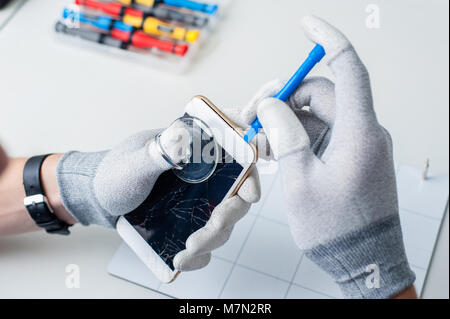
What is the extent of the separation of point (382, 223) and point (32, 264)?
0.50m

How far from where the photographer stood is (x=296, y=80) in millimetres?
668

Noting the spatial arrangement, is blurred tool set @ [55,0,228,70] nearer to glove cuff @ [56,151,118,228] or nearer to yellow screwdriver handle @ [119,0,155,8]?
yellow screwdriver handle @ [119,0,155,8]

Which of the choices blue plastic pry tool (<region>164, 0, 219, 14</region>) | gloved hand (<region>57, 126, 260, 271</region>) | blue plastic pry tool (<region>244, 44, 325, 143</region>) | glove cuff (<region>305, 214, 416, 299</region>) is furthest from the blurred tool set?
glove cuff (<region>305, 214, 416, 299</region>)

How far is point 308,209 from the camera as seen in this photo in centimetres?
62

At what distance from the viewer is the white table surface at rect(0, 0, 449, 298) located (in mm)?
938

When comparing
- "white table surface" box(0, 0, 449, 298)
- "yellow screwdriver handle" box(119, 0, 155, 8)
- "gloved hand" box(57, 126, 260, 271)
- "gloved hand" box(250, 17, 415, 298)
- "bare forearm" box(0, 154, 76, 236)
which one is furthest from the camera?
"yellow screwdriver handle" box(119, 0, 155, 8)

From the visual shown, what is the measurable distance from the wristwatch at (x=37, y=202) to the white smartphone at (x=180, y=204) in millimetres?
108

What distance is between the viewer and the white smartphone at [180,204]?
2.29ft

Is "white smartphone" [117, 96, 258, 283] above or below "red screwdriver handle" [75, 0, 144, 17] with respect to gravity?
below

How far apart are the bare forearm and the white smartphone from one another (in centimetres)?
11

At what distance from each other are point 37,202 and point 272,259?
0.34 metres

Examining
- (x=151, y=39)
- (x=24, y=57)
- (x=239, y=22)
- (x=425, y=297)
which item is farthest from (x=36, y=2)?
(x=425, y=297)
